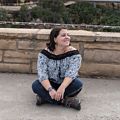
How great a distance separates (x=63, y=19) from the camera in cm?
1126

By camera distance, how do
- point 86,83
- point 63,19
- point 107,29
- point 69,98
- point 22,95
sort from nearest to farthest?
point 69,98 → point 22,95 → point 86,83 → point 107,29 → point 63,19

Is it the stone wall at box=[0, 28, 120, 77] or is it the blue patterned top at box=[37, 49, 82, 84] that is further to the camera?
the stone wall at box=[0, 28, 120, 77]

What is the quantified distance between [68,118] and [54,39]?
96 centimetres

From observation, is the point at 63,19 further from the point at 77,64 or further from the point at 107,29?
the point at 77,64

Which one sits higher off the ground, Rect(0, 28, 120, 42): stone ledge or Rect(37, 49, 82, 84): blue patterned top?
Rect(0, 28, 120, 42): stone ledge

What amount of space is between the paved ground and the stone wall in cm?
16

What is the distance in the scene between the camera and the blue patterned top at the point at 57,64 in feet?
16.3

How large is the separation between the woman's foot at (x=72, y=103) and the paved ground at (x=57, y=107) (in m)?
0.06

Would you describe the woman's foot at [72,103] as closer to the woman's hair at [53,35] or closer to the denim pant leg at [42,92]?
the denim pant leg at [42,92]

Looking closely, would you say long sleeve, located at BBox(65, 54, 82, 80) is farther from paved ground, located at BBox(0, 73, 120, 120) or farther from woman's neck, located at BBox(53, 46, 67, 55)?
paved ground, located at BBox(0, 73, 120, 120)

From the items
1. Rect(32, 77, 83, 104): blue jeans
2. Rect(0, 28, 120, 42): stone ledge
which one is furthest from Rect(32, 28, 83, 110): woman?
Rect(0, 28, 120, 42): stone ledge

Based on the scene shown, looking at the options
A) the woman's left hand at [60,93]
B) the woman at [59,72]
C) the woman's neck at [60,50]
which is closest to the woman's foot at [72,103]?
the woman at [59,72]

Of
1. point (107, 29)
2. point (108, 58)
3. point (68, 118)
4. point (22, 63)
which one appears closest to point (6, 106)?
point (68, 118)

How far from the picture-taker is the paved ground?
183 inches
